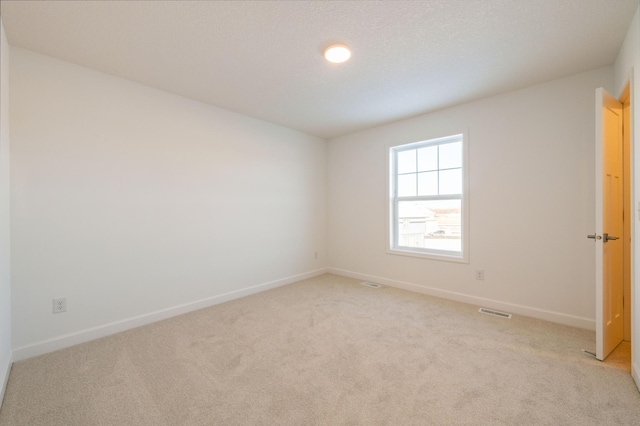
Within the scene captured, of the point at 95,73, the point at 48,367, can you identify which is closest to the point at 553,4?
the point at 95,73

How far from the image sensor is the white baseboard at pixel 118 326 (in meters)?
2.21

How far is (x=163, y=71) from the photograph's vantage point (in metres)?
2.58

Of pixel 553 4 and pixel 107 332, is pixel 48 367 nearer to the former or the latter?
pixel 107 332

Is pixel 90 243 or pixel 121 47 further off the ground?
pixel 121 47

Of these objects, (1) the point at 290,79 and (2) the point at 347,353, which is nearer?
(2) the point at 347,353

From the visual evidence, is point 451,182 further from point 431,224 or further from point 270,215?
point 270,215

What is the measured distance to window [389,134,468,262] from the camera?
355cm

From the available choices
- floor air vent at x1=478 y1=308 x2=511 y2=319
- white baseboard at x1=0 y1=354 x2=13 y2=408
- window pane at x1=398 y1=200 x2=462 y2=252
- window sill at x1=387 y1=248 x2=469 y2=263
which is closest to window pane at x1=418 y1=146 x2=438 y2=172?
window pane at x1=398 y1=200 x2=462 y2=252

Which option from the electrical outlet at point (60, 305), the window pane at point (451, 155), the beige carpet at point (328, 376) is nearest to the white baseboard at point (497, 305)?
the beige carpet at point (328, 376)

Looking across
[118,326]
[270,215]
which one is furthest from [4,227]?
[270,215]

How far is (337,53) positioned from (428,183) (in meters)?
2.33

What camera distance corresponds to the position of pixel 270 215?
4.09 m

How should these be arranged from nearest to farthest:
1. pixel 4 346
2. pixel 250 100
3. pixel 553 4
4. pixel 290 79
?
pixel 553 4 < pixel 4 346 < pixel 290 79 < pixel 250 100

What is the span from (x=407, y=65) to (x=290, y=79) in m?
1.12
